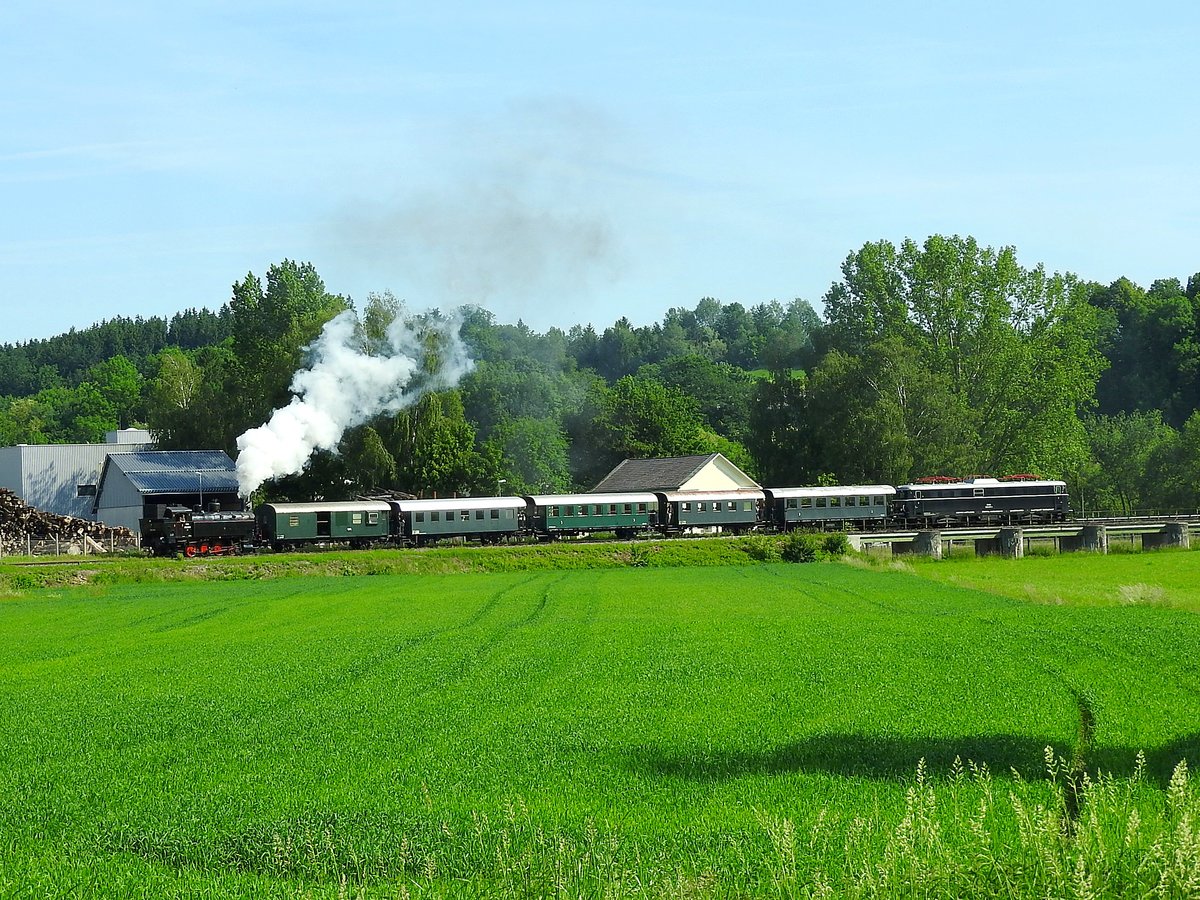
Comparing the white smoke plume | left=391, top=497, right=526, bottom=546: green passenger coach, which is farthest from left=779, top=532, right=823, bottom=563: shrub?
the white smoke plume

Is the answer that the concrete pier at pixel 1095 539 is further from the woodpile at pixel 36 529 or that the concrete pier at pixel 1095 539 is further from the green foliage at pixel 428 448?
the woodpile at pixel 36 529

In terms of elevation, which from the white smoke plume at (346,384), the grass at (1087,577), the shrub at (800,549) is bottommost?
the grass at (1087,577)

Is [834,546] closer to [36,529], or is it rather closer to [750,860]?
[36,529]

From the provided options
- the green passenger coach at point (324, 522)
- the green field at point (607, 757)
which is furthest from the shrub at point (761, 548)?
the green field at point (607, 757)

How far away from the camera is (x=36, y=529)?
234ft

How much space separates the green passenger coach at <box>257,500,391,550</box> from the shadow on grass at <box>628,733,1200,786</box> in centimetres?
5097

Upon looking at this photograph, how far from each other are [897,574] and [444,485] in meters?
32.9

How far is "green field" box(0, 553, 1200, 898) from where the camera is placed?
1097 centimetres

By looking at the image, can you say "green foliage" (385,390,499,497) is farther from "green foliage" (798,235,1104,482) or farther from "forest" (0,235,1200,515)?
"green foliage" (798,235,1104,482)

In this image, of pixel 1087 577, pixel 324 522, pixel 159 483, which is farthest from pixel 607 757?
pixel 159 483

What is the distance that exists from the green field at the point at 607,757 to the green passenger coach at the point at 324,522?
95.5 feet

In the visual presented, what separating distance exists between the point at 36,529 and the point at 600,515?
106 ft

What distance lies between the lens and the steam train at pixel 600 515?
64812 mm

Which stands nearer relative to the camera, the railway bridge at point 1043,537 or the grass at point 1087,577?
the grass at point 1087,577
